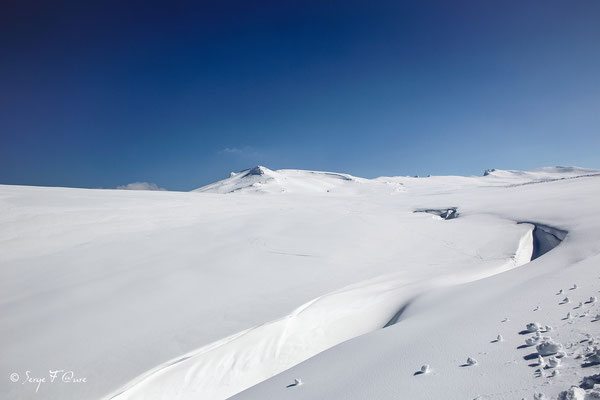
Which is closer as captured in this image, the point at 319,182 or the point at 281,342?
the point at 281,342

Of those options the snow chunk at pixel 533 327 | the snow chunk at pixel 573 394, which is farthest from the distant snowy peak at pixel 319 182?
the snow chunk at pixel 573 394

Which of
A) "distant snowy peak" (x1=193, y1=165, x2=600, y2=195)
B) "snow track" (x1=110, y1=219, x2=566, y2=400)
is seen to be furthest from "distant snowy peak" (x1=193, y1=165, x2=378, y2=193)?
"snow track" (x1=110, y1=219, x2=566, y2=400)

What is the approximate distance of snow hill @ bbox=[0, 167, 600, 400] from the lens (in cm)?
313

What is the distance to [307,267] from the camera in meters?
8.11

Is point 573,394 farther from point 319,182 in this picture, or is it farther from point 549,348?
point 319,182

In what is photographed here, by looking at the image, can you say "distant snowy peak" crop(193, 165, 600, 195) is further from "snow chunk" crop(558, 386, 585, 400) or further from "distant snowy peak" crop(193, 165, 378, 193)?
"snow chunk" crop(558, 386, 585, 400)

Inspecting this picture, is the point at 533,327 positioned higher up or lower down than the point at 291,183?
lower down

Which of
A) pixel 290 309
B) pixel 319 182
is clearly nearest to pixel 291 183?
pixel 319 182

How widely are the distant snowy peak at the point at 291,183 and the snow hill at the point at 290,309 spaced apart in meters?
38.5

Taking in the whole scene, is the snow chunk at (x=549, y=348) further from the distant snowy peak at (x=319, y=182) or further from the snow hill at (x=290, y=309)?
the distant snowy peak at (x=319, y=182)

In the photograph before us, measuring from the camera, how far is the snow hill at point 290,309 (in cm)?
313

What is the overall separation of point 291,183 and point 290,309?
52.6 meters

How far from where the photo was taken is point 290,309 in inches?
228

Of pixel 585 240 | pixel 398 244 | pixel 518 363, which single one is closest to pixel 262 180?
pixel 398 244
